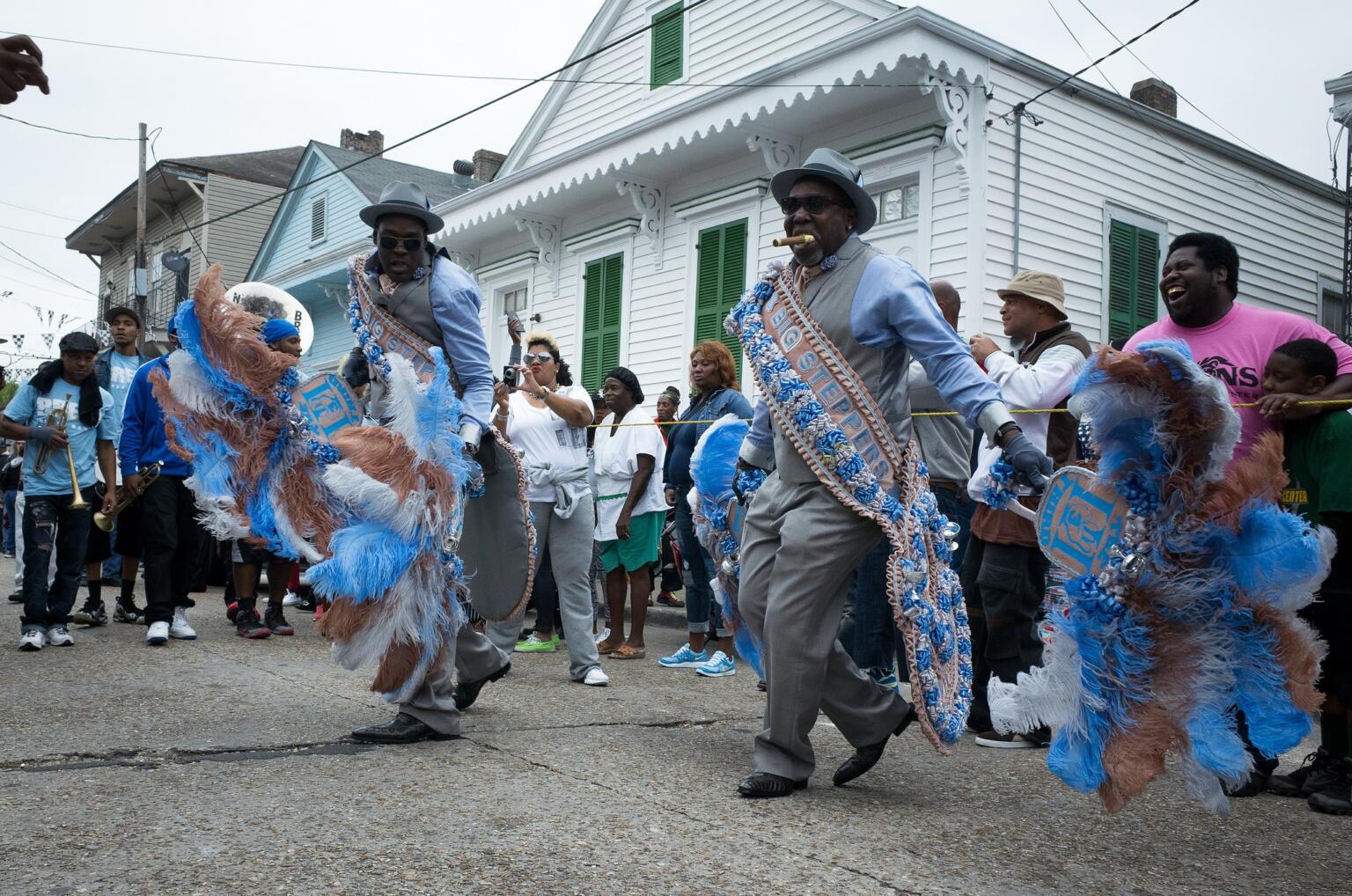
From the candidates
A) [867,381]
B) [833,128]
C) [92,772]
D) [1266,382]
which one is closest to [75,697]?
[92,772]

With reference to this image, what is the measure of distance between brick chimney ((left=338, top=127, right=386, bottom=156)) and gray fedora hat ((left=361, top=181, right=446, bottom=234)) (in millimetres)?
27066

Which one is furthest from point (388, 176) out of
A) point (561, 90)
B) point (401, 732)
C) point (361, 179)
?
point (401, 732)

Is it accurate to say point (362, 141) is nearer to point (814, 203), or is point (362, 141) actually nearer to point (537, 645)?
point (537, 645)

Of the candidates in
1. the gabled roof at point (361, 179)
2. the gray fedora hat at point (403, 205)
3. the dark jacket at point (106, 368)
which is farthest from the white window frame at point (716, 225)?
the gabled roof at point (361, 179)

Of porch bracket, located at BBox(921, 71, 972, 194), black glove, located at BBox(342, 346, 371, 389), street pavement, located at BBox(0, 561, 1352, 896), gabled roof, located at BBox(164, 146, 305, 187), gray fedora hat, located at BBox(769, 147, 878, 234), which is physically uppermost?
gabled roof, located at BBox(164, 146, 305, 187)

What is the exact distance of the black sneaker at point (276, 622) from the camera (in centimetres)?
829

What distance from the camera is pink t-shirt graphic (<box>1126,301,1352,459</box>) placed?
163 inches

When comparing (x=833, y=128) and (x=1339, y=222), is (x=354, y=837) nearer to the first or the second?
→ (x=833, y=128)

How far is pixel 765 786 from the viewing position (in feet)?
12.4

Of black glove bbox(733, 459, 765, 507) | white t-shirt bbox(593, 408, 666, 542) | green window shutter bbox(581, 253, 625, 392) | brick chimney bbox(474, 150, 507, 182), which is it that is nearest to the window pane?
white t-shirt bbox(593, 408, 666, 542)

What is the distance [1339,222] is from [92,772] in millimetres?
15754

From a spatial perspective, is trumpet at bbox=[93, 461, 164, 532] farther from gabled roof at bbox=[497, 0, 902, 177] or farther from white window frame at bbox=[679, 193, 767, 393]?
gabled roof at bbox=[497, 0, 902, 177]

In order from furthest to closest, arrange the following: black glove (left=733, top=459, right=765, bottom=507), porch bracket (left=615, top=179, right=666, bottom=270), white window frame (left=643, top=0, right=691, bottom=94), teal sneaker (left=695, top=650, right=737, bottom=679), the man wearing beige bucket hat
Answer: white window frame (left=643, top=0, right=691, bottom=94)
porch bracket (left=615, top=179, right=666, bottom=270)
teal sneaker (left=695, top=650, right=737, bottom=679)
the man wearing beige bucket hat
black glove (left=733, top=459, right=765, bottom=507)

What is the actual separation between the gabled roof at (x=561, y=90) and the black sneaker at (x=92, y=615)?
8.95m
